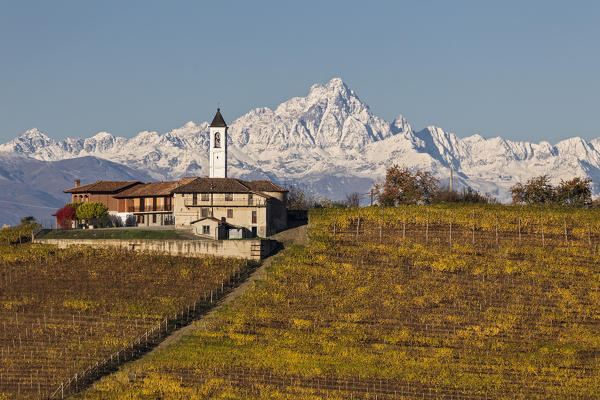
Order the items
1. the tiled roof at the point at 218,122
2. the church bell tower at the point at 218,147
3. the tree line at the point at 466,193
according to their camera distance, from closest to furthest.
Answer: the church bell tower at the point at 218,147, the tiled roof at the point at 218,122, the tree line at the point at 466,193

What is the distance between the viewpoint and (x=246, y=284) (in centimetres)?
8375

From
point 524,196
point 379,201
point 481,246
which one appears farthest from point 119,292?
point 524,196

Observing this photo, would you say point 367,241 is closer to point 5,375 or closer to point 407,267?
point 407,267

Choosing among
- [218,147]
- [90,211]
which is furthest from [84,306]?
[218,147]

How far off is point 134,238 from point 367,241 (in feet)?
84.7

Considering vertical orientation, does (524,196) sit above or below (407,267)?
above

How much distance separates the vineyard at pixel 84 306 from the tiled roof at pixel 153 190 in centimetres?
2090

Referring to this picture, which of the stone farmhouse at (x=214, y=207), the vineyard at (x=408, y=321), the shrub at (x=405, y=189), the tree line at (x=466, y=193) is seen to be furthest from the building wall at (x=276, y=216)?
the shrub at (x=405, y=189)

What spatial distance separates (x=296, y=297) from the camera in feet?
259

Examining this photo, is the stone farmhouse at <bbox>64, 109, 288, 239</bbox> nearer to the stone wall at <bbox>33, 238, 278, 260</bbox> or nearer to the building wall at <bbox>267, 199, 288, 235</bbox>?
the building wall at <bbox>267, 199, 288, 235</bbox>

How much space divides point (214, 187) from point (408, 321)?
38.0m

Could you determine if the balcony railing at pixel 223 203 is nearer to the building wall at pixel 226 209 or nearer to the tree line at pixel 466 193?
the building wall at pixel 226 209

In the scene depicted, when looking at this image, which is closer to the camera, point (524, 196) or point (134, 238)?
point (134, 238)

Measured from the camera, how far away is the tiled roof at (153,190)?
376ft
